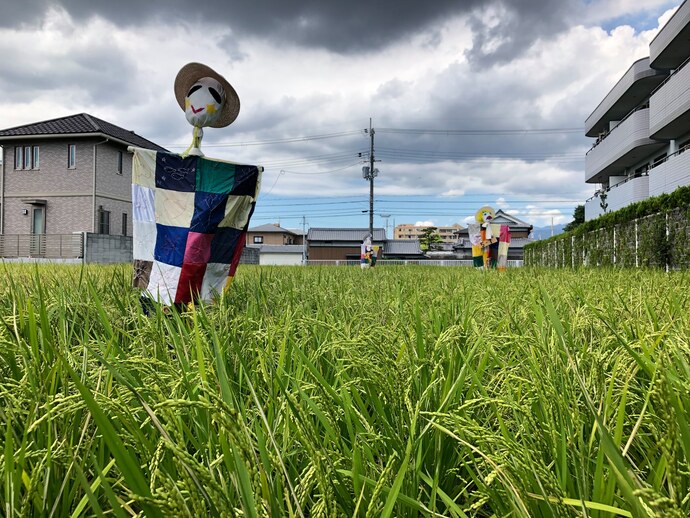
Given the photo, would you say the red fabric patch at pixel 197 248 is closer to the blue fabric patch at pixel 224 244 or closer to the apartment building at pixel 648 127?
the blue fabric patch at pixel 224 244

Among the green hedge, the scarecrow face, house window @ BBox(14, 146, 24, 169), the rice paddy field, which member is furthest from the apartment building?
house window @ BBox(14, 146, 24, 169)

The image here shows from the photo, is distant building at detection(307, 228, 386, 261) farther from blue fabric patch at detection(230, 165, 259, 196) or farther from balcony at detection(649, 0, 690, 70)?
blue fabric patch at detection(230, 165, 259, 196)

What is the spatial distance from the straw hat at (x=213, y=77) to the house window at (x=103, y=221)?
2053 cm

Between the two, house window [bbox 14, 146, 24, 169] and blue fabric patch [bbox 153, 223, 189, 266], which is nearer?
blue fabric patch [bbox 153, 223, 189, 266]

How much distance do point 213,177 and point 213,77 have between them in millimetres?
985

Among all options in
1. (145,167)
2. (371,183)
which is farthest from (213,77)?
(371,183)

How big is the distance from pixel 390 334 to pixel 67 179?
23997 millimetres

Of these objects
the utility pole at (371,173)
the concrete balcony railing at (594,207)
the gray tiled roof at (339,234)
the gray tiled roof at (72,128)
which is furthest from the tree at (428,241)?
the gray tiled roof at (72,128)

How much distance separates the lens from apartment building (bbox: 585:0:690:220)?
16312mm

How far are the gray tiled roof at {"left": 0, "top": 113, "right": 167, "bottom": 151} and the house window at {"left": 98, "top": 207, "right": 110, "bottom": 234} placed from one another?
3.63m

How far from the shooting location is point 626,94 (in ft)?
74.9

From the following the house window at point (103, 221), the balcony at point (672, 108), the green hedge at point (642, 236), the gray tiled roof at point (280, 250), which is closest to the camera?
the green hedge at point (642, 236)

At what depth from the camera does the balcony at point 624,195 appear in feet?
65.9

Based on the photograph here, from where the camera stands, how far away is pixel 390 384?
802 mm
